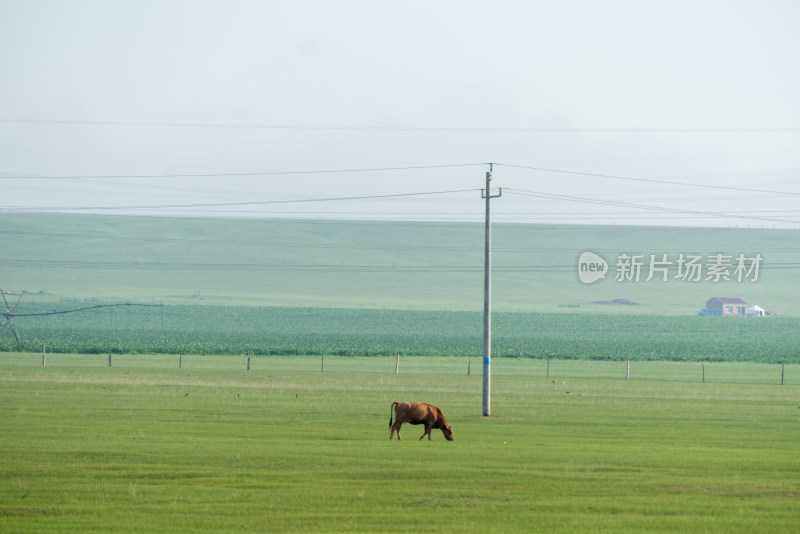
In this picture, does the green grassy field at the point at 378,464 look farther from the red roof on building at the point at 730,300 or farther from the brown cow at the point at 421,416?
the red roof on building at the point at 730,300

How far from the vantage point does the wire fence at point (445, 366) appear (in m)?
64.8

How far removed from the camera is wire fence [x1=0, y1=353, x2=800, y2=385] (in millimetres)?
64750

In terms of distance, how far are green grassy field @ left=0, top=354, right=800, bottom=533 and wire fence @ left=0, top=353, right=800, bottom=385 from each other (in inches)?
824

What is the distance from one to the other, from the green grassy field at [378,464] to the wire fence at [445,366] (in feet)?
68.7

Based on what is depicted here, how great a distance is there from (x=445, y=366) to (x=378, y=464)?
183 feet

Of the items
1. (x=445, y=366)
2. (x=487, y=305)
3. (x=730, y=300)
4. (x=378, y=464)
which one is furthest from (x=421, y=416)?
(x=730, y=300)

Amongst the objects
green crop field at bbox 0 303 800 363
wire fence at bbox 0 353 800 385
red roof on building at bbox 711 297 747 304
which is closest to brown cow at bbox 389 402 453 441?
wire fence at bbox 0 353 800 385

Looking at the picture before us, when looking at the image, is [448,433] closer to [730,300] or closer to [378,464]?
[378,464]

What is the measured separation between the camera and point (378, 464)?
70.1 feet

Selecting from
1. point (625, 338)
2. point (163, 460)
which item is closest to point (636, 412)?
point (163, 460)

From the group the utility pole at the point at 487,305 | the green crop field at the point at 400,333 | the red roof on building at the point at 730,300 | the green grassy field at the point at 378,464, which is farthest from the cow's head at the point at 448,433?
the red roof on building at the point at 730,300

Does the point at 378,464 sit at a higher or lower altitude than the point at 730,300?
lower

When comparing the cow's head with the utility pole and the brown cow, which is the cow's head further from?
the utility pole

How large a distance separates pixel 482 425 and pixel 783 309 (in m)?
178
